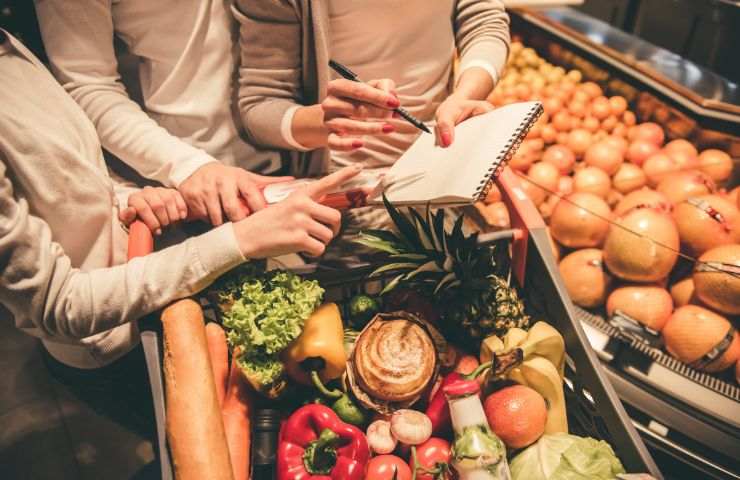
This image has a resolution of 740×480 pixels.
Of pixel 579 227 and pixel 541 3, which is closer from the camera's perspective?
pixel 579 227

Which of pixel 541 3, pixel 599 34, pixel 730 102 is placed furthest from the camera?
pixel 541 3

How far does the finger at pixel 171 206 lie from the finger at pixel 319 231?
0.41 metres

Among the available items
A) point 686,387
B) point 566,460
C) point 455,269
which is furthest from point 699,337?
point 455,269

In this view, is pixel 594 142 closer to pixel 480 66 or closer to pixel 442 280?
pixel 480 66

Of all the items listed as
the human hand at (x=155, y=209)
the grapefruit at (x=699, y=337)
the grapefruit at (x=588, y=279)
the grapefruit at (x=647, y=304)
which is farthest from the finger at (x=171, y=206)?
the grapefruit at (x=699, y=337)

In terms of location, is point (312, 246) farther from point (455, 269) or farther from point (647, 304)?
point (647, 304)

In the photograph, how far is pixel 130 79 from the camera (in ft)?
5.28

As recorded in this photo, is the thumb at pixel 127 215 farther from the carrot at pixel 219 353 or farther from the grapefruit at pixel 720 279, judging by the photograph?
the grapefruit at pixel 720 279

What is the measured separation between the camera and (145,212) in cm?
119

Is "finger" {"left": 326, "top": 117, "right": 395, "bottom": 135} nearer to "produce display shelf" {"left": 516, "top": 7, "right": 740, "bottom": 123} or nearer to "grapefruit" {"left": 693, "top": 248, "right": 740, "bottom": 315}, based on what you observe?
"grapefruit" {"left": 693, "top": 248, "right": 740, "bottom": 315}

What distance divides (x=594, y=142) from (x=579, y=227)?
76 cm

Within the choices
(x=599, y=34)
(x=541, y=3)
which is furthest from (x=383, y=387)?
(x=541, y=3)

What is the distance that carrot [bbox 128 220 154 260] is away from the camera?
3.71 feet

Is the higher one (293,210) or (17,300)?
(293,210)
